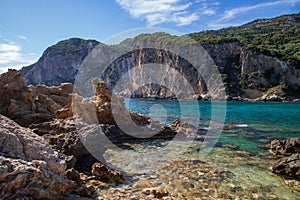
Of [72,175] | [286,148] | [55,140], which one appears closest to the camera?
[72,175]

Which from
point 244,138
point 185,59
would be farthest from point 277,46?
point 244,138

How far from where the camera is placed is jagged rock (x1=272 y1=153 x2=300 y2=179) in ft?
32.7

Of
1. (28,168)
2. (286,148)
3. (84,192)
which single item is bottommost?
(286,148)

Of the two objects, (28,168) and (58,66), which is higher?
(58,66)

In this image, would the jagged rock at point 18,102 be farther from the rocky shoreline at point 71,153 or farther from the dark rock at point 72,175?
the dark rock at point 72,175

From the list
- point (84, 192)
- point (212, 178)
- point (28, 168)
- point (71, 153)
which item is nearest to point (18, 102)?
point (71, 153)

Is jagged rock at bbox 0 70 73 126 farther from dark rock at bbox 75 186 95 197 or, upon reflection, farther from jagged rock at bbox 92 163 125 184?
dark rock at bbox 75 186 95 197

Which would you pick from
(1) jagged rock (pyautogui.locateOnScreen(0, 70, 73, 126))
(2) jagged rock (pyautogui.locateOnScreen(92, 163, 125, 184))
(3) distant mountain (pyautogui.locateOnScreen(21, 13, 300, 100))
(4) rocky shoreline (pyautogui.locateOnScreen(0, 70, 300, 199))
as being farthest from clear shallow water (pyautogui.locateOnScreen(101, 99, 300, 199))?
(3) distant mountain (pyautogui.locateOnScreen(21, 13, 300, 100))

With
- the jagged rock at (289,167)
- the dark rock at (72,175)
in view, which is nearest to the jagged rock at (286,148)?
the jagged rock at (289,167)

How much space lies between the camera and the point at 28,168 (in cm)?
550

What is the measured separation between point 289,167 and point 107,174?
7478 millimetres

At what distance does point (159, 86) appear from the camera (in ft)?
389

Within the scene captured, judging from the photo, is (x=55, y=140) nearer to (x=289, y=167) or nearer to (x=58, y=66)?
(x=289, y=167)

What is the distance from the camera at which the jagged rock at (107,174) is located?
8.93 m
